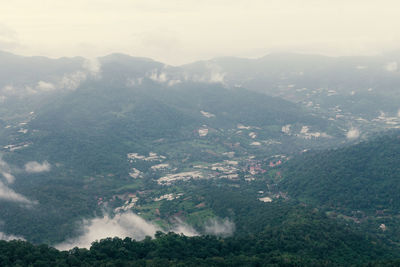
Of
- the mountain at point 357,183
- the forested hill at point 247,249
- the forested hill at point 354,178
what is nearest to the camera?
the forested hill at point 247,249

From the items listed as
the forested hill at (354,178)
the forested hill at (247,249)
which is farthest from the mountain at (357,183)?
the forested hill at (247,249)

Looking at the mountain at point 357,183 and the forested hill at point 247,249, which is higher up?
the forested hill at point 247,249

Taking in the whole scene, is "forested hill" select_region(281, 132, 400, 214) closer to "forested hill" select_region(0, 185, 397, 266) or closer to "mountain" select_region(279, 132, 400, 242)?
"mountain" select_region(279, 132, 400, 242)

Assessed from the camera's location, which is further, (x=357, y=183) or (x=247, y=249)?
(x=357, y=183)

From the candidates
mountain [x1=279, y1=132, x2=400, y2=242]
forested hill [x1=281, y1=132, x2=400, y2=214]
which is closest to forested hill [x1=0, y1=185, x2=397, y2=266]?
mountain [x1=279, y1=132, x2=400, y2=242]

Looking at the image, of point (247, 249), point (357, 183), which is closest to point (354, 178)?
point (357, 183)

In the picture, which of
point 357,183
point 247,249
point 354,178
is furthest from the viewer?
point 354,178

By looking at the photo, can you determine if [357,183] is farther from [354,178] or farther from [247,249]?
[247,249]

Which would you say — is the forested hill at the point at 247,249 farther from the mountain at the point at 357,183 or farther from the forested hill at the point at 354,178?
the forested hill at the point at 354,178

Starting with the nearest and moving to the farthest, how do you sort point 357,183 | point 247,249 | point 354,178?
point 247,249
point 357,183
point 354,178

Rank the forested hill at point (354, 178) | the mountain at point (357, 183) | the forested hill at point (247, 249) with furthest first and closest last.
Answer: the forested hill at point (354, 178), the mountain at point (357, 183), the forested hill at point (247, 249)
